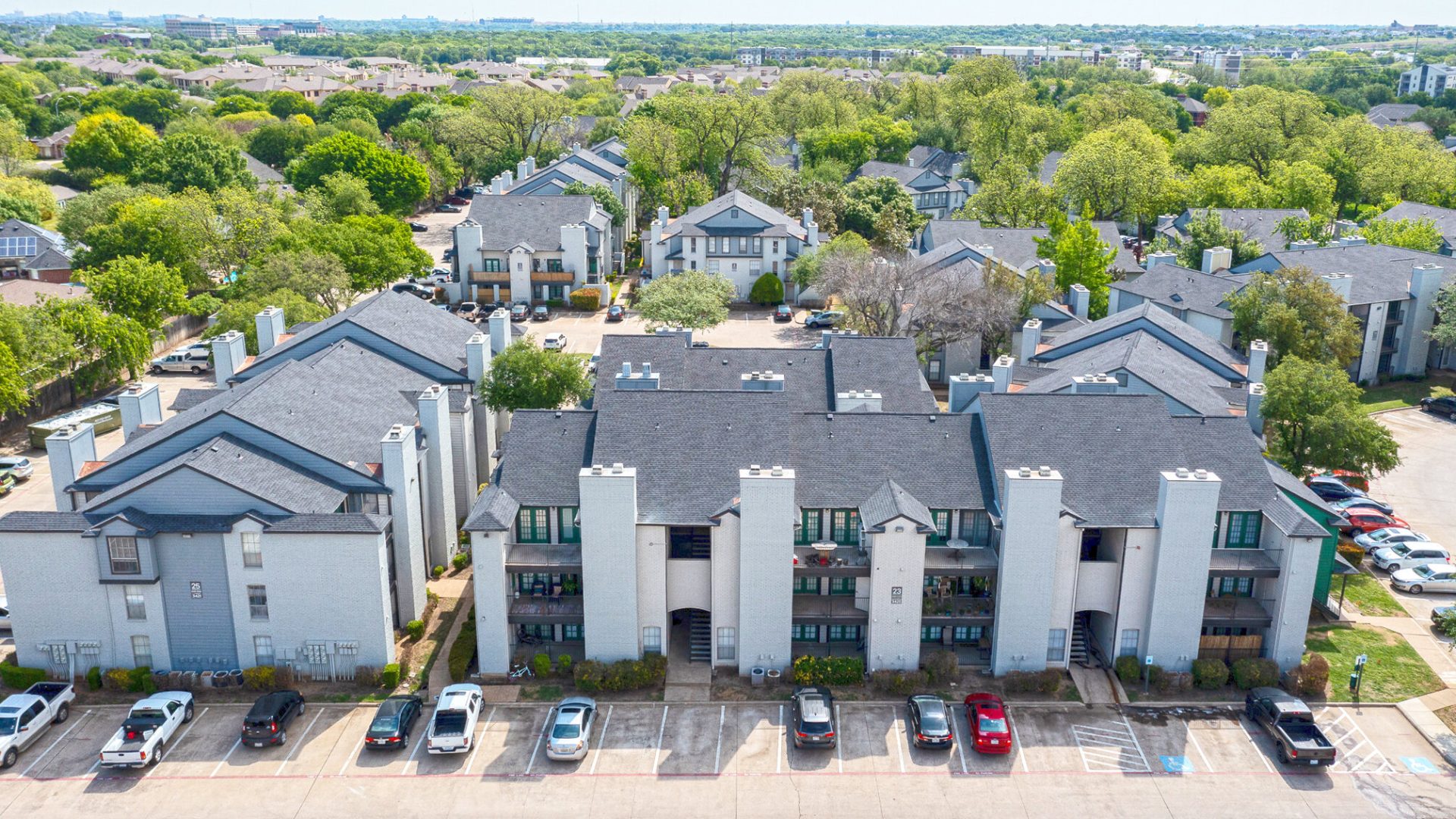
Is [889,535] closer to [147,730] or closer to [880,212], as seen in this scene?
[147,730]

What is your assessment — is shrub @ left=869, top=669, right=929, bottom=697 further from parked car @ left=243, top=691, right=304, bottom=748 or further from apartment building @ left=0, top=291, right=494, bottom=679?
parked car @ left=243, top=691, right=304, bottom=748

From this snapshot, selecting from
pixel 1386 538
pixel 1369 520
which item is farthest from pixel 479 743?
pixel 1369 520

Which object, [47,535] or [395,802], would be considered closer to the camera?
[395,802]

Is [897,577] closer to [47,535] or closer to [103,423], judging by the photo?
[47,535]

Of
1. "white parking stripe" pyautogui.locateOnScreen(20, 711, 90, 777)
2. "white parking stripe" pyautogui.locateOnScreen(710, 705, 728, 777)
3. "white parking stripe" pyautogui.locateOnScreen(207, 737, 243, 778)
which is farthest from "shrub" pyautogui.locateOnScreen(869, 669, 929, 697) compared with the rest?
"white parking stripe" pyautogui.locateOnScreen(20, 711, 90, 777)

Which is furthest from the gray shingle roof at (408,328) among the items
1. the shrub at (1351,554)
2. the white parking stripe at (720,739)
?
the shrub at (1351,554)

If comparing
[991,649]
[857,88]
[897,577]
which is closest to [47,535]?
[897,577]
